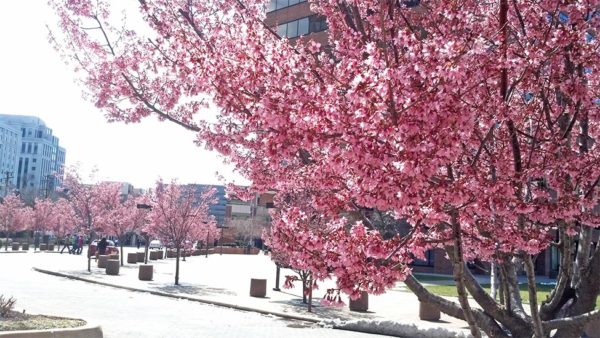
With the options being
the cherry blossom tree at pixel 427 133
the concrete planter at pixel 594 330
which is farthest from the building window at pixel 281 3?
the cherry blossom tree at pixel 427 133

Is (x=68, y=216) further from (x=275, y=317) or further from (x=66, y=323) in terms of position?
(x=66, y=323)

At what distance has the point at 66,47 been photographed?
8781mm

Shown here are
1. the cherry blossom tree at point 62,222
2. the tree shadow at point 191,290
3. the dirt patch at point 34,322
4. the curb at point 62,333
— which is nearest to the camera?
the curb at point 62,333

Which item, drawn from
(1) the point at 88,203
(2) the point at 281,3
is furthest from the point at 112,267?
(2) the point at 281,3

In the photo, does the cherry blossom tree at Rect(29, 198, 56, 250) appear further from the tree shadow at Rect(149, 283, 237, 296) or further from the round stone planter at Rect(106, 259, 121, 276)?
the tree shadow at Rect(149, 283, 237, 296)

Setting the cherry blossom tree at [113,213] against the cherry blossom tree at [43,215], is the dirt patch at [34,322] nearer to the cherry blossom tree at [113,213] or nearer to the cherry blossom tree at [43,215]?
the cherry blossom tree at [113,213]

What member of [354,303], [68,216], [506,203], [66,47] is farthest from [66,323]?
[68,216]

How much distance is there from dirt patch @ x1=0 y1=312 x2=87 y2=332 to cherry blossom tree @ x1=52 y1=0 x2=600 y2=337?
191 inches

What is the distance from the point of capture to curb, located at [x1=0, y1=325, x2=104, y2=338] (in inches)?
313

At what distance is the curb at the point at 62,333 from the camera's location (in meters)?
7.95

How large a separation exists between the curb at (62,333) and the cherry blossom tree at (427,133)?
4317mm

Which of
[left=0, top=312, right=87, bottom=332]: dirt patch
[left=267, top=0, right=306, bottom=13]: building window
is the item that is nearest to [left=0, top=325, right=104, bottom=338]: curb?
[left=0, top=312, right=87, bottom=332]: dirt patch

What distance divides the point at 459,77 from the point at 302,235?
5.86 feet

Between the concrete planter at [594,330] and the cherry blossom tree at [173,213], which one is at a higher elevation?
the cherry blossom tree at [173,213]
